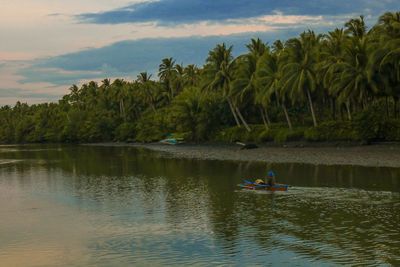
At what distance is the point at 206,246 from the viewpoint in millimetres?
14961

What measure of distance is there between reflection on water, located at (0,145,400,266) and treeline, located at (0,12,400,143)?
18.4m

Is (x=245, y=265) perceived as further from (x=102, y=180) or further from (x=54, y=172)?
(x=54, y=172)

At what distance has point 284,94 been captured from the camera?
198 ft

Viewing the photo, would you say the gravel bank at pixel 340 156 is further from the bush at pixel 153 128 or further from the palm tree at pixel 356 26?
the bush at pixel 153 128

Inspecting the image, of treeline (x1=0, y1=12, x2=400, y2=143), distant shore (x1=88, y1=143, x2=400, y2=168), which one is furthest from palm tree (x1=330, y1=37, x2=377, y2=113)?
distant shore (x1=88, y1=143, x2=400, y2=168)

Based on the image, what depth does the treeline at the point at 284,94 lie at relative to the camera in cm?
4919

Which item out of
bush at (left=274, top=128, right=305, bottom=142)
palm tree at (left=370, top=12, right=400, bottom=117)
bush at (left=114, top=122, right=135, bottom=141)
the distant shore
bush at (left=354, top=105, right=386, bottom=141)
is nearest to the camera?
the distant shore

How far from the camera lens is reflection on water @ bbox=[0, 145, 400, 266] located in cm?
1384

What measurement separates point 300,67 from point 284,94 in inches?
163

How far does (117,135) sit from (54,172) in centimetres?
7323

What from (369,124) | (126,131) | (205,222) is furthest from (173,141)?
(205,222)

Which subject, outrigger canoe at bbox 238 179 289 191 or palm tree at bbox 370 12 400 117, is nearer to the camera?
outrigger canoe at bbox 238 179 289 191

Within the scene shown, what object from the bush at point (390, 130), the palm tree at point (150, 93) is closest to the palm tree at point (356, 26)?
the bush at point (390, 130)

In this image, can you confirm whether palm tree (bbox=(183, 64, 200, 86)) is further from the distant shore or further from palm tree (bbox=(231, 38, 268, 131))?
the distant shore
